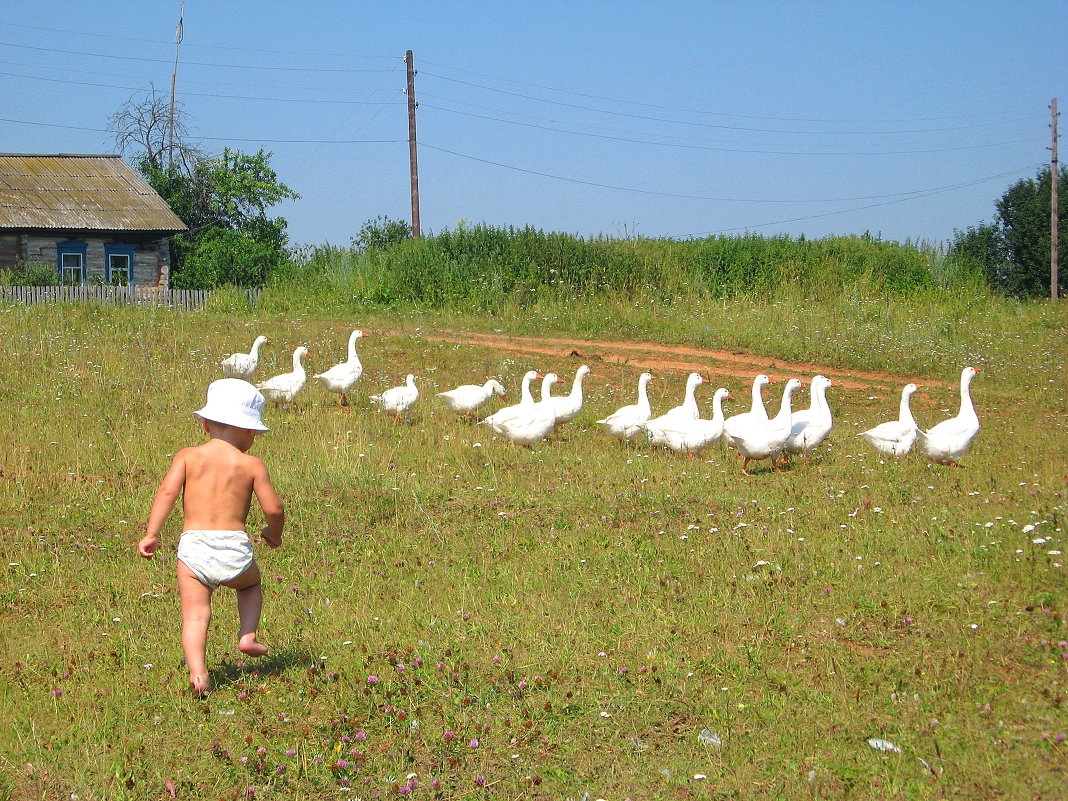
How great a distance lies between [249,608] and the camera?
5.05m

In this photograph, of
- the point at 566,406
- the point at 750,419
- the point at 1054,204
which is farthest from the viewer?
the point at 1054,204

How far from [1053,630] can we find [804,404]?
11.4 m

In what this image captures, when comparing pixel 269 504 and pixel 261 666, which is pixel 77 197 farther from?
pixel 269 504

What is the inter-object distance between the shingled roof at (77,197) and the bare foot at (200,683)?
27749 millimetres

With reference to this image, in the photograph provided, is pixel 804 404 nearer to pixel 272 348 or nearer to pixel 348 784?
pixel 272 348

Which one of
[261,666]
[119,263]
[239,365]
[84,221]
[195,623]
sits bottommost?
[261,666]

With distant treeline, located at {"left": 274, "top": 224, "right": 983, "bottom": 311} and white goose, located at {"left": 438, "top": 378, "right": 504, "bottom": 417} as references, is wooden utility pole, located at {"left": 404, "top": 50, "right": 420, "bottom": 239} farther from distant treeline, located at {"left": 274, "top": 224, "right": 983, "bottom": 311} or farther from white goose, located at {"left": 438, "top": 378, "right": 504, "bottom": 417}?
white goose, located at {"left": 438, "top": 378, "right": 504, "bottom": 417}

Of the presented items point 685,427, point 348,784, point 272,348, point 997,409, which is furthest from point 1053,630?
point 272,348

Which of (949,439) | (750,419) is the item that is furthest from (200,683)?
(949,439)

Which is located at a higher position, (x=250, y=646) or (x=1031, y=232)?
(x=1031, y=232)

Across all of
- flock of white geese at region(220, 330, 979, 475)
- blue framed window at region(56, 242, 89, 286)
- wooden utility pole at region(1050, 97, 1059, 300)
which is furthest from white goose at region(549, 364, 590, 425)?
wooden utility pole at region(1050, 97, 1059, 300)

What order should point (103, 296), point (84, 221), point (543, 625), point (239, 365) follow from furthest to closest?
point (84, 221) → point (103, 296) → point (239, 365) → point (543, 625)

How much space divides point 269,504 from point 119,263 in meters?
29.7

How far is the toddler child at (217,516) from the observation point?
4895mm
